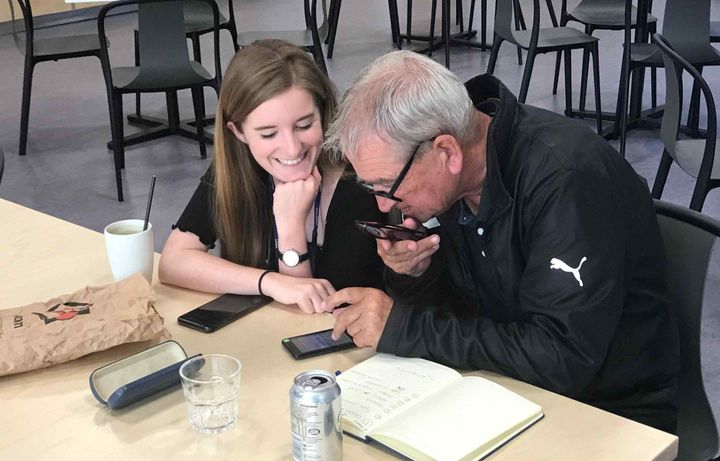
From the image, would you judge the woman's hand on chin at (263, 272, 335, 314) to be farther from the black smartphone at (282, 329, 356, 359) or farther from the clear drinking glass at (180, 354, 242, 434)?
the clear drinking glass at (180, 354, 242, 434)

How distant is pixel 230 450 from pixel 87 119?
14.8ft

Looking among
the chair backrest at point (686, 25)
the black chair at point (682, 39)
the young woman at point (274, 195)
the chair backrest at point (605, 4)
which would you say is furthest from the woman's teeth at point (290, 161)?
the chair backrest at point (605, 4)

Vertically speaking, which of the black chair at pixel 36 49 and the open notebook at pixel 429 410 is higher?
the open notebook at pixel 429 410

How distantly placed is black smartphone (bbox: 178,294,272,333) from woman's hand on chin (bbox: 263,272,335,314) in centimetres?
3

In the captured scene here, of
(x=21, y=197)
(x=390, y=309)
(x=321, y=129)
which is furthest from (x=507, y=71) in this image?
(x=390, y=309)

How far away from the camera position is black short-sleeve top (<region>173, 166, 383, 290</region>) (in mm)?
1816

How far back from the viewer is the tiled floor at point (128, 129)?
4004 millimetres

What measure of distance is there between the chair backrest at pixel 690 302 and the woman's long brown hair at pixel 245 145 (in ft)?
2.23

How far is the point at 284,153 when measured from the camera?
177 cm

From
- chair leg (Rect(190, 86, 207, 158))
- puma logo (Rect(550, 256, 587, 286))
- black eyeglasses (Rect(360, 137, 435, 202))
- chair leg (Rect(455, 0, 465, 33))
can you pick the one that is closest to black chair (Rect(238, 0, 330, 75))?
chair leg (Rect(190, 86, 207, 158))

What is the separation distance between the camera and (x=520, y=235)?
4.82 ft

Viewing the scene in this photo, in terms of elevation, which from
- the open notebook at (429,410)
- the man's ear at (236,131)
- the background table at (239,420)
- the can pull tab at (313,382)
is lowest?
the background table at (239,420)

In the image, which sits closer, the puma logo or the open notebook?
the open notebook

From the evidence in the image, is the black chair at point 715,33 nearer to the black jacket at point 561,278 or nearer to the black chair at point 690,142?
the black chair at point 690,142
